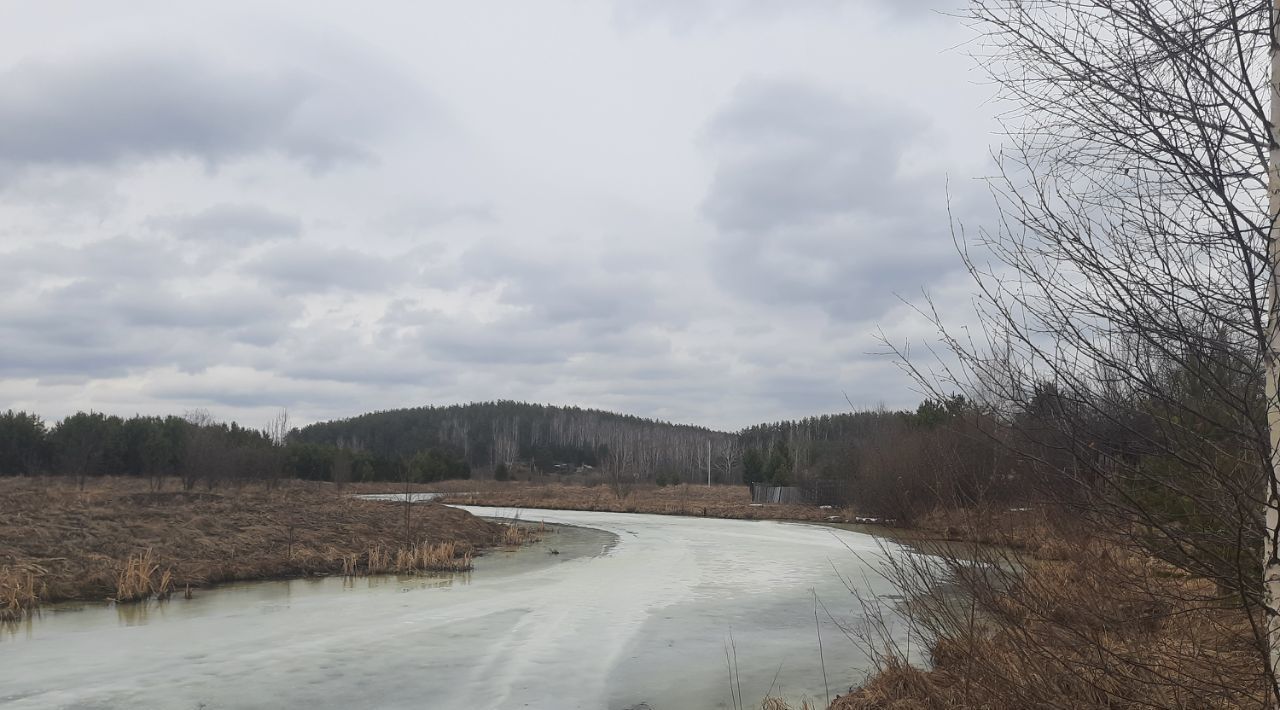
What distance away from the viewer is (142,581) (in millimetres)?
15852

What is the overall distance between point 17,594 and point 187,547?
5.46 m

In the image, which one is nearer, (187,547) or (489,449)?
(187,547)

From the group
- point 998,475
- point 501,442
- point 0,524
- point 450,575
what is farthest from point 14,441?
point 501,442

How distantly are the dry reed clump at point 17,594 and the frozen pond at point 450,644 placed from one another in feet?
1.52

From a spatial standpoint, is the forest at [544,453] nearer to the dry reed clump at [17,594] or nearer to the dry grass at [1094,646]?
the dry grass at [1094,646]

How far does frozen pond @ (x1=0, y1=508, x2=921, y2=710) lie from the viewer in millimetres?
9391

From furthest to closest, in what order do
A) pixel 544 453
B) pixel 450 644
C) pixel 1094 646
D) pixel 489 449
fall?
pixel 489 449
pixel 544 453
pixel 450 644
pixel 1094 646

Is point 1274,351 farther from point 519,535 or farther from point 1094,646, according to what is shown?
point 519,535

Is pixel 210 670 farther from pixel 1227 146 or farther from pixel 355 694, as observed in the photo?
pixel 1227 146

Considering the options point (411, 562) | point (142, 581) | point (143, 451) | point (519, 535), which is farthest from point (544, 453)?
point (142, 581)

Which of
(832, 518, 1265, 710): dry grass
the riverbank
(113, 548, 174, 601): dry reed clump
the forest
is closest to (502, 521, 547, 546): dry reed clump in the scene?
the riverbank

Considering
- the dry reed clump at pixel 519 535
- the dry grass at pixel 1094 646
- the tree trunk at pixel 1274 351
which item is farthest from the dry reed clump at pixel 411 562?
Result: the tree trunk at pixel 1274 351

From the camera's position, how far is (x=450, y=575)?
20.3 meters

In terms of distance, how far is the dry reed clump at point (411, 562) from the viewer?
→ 2069 centimetres
